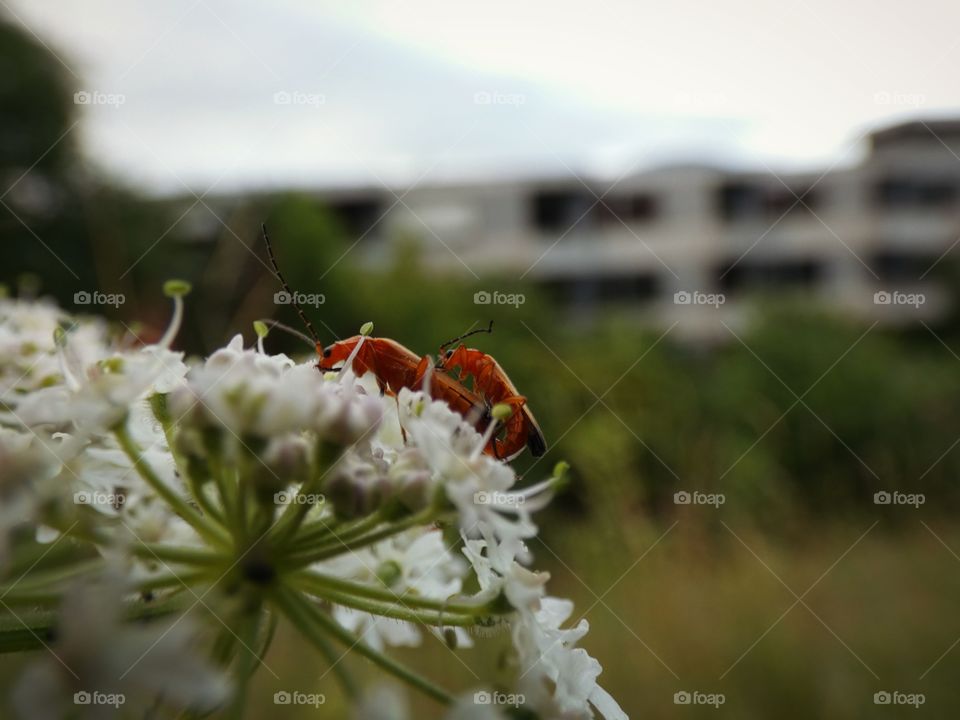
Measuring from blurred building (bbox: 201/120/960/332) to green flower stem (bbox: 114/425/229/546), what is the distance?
31.3m

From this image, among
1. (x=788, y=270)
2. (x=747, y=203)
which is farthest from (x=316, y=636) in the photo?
(x=788, y=270)

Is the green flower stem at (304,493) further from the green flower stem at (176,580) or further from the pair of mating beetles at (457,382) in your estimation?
the pair of mating beetles at (457,382)

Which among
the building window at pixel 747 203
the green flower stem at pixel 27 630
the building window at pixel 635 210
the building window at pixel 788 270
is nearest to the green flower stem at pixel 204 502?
the green flower stem at pixel 27 630

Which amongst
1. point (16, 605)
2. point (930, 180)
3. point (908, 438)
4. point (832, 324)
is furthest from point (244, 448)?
point (930, 180)

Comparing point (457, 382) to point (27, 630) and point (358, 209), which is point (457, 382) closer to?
point (27, 630)

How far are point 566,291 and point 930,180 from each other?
584 inches

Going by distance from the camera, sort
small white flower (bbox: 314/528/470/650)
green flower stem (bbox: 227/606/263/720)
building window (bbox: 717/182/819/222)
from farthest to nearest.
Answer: building window (bbox: 717/182/819/222) < small white flower (bbox: 314/528/470/650) < green flower stem (bbox: 227/606/263/720)

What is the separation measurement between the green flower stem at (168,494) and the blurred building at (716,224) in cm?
3125

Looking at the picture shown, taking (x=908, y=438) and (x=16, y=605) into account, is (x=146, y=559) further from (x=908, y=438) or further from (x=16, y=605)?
(x=908, y=438)

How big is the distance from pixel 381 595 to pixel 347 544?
99mm

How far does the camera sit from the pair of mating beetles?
143 centimetres

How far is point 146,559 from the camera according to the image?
1.07m

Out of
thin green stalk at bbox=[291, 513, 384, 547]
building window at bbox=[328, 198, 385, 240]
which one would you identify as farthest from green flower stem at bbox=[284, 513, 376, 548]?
building window at bbox=[328, 198, 385, 240]

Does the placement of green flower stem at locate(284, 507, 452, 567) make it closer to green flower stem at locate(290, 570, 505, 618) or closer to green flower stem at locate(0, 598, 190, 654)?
green flower stem at locate(290, 570, 505, 618)
